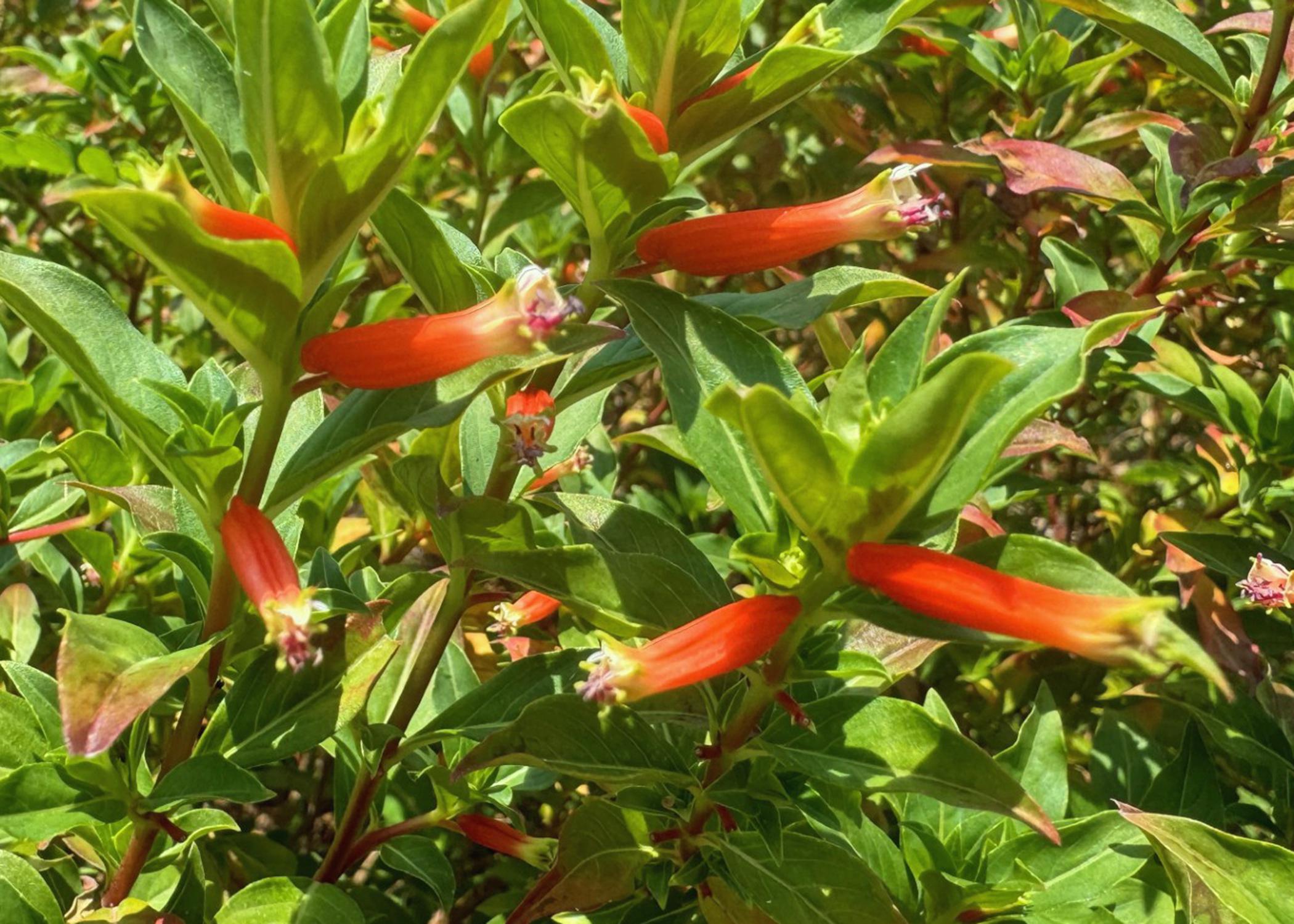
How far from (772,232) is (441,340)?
0.37 metres

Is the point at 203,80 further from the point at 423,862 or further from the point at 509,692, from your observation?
the point at 423,862

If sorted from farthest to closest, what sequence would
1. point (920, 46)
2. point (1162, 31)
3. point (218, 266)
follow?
point (920, 46), point (1162, 31), point (218, 266)

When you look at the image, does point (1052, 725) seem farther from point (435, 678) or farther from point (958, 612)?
point (435, 678)

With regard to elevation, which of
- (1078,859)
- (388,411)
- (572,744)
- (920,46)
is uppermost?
(388,411)

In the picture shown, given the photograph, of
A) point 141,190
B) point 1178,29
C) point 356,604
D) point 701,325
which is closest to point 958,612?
point 701,325

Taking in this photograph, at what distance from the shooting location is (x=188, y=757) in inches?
53.5

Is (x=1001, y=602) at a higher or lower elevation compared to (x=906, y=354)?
lower

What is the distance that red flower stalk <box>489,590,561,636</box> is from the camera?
1708mm

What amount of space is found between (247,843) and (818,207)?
4.64 ft

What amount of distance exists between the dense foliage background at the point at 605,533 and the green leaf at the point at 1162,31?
1 centimetres

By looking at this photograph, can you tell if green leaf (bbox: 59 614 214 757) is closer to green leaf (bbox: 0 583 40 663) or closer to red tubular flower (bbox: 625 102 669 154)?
red tubular flower (bbox: 625 102 669 154)

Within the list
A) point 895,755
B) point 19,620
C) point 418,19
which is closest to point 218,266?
point 895,755

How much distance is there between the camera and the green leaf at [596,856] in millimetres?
1411

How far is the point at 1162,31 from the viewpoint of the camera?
6.31 feet
